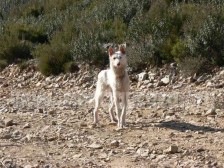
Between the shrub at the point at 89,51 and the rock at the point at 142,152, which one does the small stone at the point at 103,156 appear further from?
the shrub at the point at 89,51

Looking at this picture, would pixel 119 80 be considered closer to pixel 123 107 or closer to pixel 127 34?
pixel 123 107

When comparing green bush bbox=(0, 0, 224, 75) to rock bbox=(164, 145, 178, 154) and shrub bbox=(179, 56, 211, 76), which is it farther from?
rock bbox=(164, 145, 178, 154)

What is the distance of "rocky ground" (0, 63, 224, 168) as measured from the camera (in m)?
7.14

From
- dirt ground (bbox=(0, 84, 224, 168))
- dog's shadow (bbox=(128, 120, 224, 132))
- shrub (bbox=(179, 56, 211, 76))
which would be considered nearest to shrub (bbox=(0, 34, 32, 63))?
dirt ground (bbox=(0, 84, 224, 168))

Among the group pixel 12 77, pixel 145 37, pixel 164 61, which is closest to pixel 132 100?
pixel 164 61

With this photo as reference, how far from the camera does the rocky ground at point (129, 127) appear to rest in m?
7.14

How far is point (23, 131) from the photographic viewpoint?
918cm

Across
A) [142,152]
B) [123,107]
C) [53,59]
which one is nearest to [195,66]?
[123,107]

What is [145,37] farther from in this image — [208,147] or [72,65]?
[208,147]

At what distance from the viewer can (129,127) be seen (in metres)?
9.18

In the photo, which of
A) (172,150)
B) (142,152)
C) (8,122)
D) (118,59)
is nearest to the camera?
(172,150)

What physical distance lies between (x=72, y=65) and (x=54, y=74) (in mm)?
770

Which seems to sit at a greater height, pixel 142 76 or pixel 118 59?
pixel 142 76

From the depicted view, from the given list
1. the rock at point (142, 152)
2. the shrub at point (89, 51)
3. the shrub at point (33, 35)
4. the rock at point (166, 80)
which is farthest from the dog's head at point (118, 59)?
the shrub at point (33, 35)
